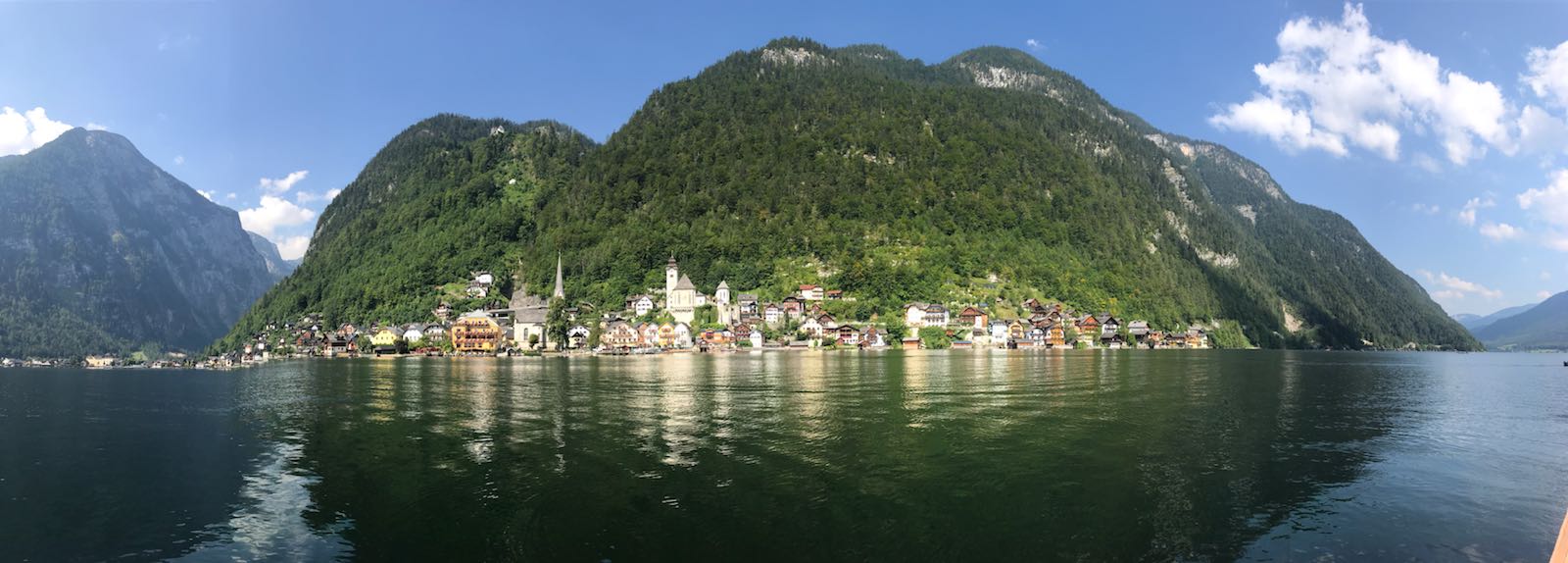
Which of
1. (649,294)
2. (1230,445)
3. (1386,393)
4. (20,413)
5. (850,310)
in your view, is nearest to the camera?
(1230,445)

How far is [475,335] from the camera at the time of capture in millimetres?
157500

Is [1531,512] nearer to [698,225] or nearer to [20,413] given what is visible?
[20,413]

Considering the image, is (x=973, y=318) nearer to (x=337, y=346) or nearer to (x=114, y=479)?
(x=114, y=479)

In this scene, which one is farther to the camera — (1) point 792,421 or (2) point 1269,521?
(1) point 792,421

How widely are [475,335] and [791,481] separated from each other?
15154cm

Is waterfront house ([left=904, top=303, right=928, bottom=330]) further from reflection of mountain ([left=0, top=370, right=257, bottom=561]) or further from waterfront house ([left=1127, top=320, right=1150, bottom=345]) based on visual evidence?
reflection of mountain ([left=0, top=370, right=257, bottom=561])

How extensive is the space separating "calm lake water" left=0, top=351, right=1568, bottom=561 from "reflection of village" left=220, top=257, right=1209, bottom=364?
101002 millimetres

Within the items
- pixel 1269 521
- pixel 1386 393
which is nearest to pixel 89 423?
pixel 1269 521

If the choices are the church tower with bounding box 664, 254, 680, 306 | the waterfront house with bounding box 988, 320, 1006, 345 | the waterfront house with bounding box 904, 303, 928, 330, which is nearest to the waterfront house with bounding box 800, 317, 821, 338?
the waterfront house with bounding box 904, 303, 928, 330

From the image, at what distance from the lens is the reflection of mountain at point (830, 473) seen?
16.6 m

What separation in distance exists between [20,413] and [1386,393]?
323 ft

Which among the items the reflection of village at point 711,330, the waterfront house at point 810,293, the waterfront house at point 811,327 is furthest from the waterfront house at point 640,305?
the waterfront house at point 811,327

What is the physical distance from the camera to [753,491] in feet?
69.3

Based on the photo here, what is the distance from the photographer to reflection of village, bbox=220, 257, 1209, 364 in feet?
488
